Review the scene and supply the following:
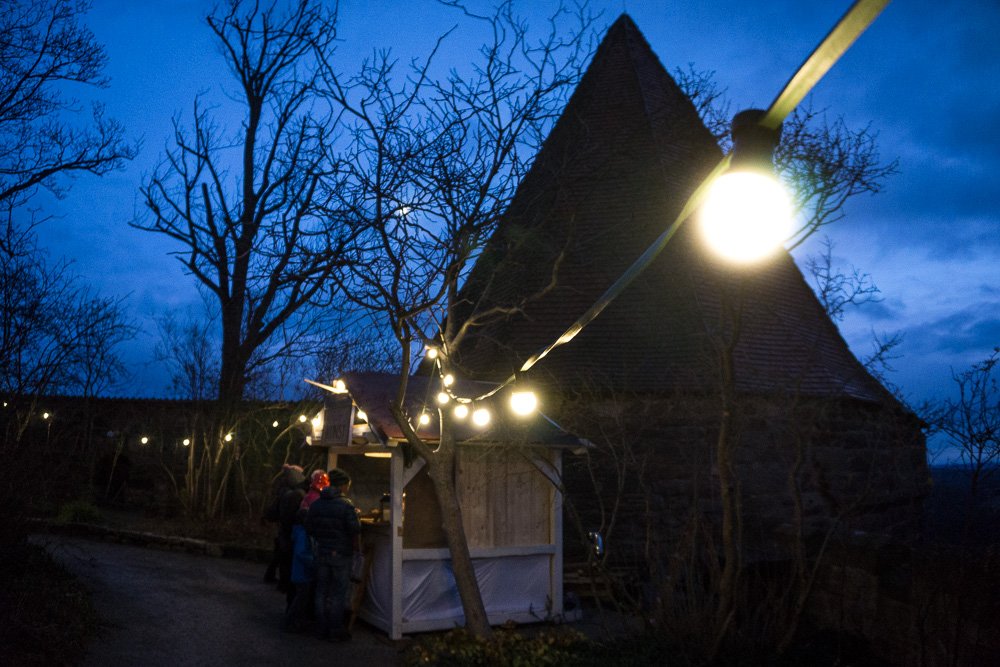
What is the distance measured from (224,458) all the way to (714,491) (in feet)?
36.0

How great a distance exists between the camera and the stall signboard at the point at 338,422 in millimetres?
9062

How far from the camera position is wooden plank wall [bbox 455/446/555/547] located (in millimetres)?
9117

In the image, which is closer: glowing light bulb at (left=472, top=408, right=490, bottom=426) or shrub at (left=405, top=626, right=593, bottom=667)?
shrub at (left=405, top=626, right=593, bottom=667)

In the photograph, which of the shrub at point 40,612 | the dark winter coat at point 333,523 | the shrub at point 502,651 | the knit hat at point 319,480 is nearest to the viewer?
the shrub at point 40,612

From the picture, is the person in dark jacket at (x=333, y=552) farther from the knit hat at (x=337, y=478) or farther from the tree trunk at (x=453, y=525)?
the tree trunk at (x=453, y=525)

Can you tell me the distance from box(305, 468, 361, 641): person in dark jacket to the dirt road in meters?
0.25

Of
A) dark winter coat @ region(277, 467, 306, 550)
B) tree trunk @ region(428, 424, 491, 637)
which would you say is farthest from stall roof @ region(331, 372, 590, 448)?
dark winter coat @ region(277, 467, 306, 550)

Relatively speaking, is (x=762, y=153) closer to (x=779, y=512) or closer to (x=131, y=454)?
(x=779, y=512)

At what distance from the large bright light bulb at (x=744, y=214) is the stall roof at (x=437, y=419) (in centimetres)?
548

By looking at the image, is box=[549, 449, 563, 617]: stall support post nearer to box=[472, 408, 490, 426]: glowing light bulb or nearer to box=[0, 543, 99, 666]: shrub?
box=[472, 408, 490, 426]: glowing light bulb

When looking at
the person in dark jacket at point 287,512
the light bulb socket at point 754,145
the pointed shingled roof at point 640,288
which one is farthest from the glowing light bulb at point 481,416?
the light bulb socket at point 754,145

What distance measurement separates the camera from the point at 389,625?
8414 mm

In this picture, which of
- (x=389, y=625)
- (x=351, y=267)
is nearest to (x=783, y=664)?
(x=389, y=625)

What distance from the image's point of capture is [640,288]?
1463 centimetres
